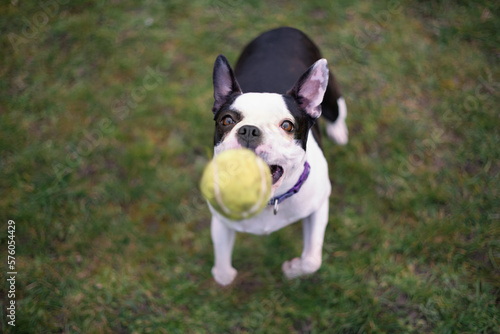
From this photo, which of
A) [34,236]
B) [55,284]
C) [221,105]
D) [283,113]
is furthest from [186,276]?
[283,113]

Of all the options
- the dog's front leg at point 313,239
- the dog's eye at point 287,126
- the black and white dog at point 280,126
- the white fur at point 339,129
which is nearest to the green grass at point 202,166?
the white fur at point 339,129

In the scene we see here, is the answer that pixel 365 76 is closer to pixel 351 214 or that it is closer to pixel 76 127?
pixel 351 214

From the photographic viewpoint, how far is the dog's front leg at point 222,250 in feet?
10.7

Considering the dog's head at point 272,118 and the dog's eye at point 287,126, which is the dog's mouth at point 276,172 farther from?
the dog's eye at point 287,126

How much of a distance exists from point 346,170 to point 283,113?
2017 mm

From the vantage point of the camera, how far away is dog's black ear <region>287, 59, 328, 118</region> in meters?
2.64

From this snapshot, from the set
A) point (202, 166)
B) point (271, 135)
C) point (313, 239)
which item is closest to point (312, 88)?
point (271, 135)

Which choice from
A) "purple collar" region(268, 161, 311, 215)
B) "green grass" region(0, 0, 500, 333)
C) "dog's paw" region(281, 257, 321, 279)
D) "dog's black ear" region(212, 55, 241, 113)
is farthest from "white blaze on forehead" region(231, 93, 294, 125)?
"green grass" region(0, 0, 500, 333)

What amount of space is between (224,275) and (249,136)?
66.7 inches

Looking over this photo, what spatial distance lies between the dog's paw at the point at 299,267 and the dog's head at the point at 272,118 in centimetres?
109

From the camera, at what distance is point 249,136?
7.48ft

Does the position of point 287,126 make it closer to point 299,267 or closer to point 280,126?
point 280,126

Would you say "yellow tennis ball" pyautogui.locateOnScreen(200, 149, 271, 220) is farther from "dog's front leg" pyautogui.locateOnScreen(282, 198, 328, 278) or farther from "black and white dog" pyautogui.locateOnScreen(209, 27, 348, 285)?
"dog's front leg" pyautogui.locateOnScreen(282, 198, 328, 278)

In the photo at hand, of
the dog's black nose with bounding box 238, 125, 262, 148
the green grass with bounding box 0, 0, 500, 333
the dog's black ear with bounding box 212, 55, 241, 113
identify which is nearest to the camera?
the dog's black nose with bounding box 238, 125, 262, 148
